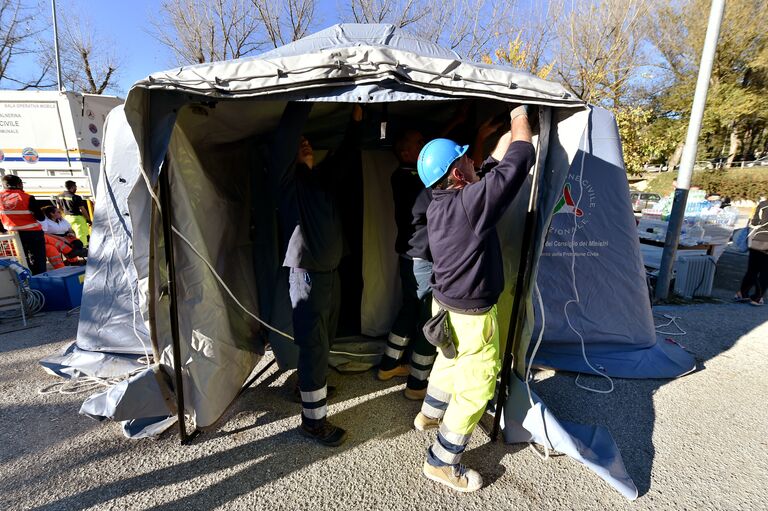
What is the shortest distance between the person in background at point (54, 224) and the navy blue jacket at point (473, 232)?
23.8ft

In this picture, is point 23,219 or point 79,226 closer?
point 23,219

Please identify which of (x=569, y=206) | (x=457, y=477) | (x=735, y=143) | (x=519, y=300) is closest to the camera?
(x=457, y=477)

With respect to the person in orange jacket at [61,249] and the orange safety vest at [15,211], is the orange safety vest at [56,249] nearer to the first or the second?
the person in orange jacket at [61,249]

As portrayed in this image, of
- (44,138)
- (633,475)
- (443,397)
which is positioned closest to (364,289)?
(443,397)

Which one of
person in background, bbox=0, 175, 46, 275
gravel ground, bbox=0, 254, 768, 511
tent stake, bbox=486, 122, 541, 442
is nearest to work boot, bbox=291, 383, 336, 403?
gravel ground, bbox=0, 254, 768, 511

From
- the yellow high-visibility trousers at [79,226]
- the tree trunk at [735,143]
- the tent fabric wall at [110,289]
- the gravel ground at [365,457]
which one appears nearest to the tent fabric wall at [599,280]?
the gravel ground at [365,457]

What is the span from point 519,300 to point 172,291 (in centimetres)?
218

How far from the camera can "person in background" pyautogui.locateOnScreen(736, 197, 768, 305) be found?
511 centimetres

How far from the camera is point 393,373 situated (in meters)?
3.26

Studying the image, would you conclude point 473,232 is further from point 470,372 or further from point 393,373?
point 393,373

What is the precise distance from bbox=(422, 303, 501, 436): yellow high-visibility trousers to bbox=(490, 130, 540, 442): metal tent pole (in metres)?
0.32

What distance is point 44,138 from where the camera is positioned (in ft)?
25.1

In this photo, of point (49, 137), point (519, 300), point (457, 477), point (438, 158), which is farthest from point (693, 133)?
point (49, 137)

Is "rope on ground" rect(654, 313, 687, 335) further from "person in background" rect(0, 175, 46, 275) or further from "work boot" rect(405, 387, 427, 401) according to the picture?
"person in background" rect(0, 175, 46, 275)
